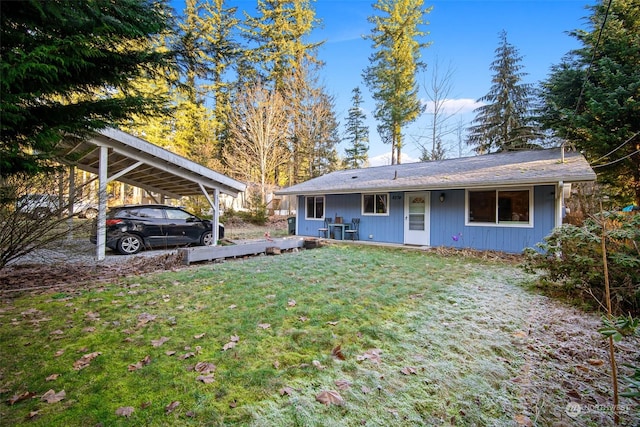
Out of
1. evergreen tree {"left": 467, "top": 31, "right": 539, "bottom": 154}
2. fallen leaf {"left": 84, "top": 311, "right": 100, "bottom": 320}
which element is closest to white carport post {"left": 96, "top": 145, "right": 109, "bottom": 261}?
fallen leaf {"left": 84, "top": 311, "right": 100, "bottom": 320}

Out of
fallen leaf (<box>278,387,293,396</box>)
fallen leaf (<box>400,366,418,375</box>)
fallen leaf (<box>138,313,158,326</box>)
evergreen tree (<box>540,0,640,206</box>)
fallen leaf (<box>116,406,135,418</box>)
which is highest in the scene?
evergreen tree (<box>540,0,640,206</box>)

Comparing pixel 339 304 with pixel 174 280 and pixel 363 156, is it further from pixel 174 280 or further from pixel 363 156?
pixel 363 156

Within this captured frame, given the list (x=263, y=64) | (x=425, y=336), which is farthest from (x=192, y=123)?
(x=425, y=336)

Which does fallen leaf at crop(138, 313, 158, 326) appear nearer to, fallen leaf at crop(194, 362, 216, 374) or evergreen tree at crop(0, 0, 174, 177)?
fallen leaf at crop(194, 362, 216, 374)

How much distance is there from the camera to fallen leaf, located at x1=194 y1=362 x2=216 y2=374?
2.43 m

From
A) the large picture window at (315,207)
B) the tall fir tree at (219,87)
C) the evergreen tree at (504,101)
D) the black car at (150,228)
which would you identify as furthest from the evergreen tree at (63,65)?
the evergreen tree at (504,101)

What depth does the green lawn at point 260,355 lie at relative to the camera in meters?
2.00

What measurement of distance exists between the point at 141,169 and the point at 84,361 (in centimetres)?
849

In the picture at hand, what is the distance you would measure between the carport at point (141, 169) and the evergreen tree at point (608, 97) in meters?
13.1

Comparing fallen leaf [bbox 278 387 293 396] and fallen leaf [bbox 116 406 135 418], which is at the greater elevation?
fallen leaf [bbox 116 406 135 418]

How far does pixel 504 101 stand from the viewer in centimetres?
2008

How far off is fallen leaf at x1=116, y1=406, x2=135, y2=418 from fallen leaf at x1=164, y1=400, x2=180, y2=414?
0.22 meters

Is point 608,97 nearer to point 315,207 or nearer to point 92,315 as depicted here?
point 315,207

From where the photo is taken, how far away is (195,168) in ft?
30.8
